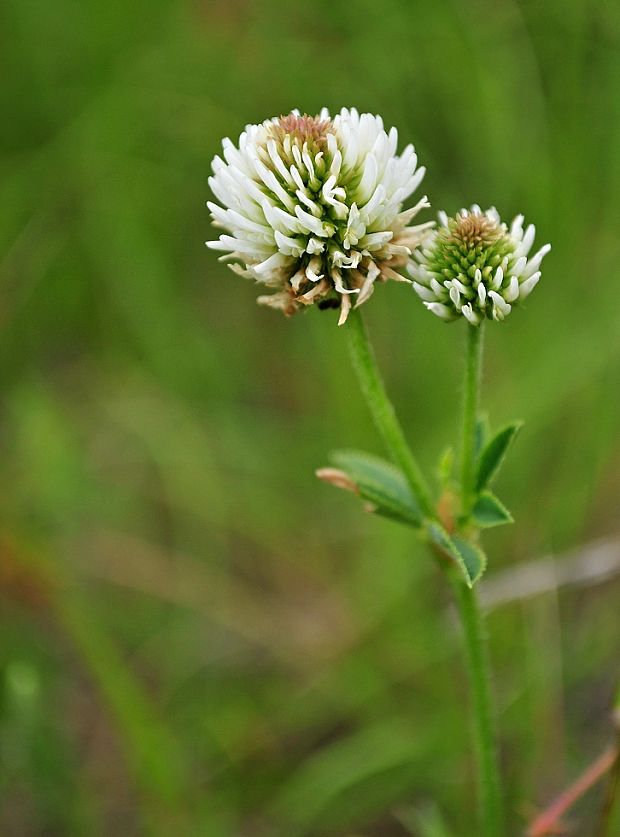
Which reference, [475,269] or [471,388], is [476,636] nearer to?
[471,388]

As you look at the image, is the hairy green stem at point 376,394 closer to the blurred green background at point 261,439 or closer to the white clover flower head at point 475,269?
the white clover flower head at point 475,269

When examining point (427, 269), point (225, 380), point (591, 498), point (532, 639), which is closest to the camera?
point (427, 269)

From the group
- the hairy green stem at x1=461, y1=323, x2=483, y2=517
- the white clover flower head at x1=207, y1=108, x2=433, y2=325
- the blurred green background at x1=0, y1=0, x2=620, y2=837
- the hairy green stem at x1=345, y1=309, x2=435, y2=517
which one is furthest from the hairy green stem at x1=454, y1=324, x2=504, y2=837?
the blurred green background at x1=0, y1=0, x2=620, y2=837

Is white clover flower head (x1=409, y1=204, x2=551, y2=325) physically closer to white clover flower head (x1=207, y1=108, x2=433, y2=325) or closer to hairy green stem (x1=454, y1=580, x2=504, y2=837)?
white clover flower head (x1=207, y1=108, x2=433, y2=325)

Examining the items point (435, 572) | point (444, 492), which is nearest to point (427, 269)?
point (444, 492)

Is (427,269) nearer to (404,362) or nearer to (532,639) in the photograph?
(532,639)

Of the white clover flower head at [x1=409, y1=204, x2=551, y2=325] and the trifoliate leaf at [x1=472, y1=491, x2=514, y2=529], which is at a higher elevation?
the white clover flower head at [x1=409, y1=204, x2=551, y2=325]

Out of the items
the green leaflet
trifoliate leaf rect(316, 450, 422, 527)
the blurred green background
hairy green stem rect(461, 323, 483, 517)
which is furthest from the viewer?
the blurred green background
